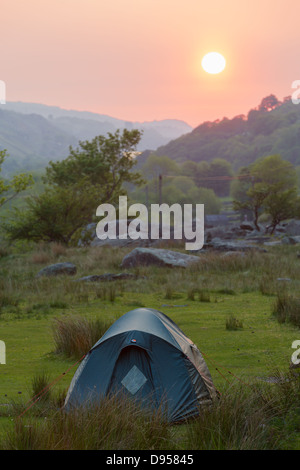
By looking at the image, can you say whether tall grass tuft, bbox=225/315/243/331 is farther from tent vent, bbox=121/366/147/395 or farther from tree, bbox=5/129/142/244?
tree, bbox=5/129/142/244

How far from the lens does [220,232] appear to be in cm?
4856

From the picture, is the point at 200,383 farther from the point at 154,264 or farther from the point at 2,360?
the point at 154,264

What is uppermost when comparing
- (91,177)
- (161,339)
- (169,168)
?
(169,168)

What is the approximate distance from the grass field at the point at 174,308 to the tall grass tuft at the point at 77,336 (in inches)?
8.0

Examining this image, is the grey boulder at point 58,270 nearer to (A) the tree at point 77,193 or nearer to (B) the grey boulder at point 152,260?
(B) the grey boulder at point 152,260

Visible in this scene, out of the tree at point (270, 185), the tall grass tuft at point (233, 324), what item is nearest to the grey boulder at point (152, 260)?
the tall grass tuft at point (233, 324)

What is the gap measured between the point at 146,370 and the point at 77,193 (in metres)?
32.2

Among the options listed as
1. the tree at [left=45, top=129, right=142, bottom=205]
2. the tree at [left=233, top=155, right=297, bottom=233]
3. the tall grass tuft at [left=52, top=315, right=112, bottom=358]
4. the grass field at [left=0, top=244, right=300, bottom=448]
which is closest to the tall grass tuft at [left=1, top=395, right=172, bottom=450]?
the grass field at [left=0, top=244, right=300, bottom=448]

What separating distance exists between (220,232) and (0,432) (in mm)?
43624

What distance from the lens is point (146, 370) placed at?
6.88 m

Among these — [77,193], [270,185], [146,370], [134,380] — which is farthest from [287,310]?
[270,185]

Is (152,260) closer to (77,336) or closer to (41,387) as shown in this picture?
(77,336)

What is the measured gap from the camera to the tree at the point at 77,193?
33.9 m
